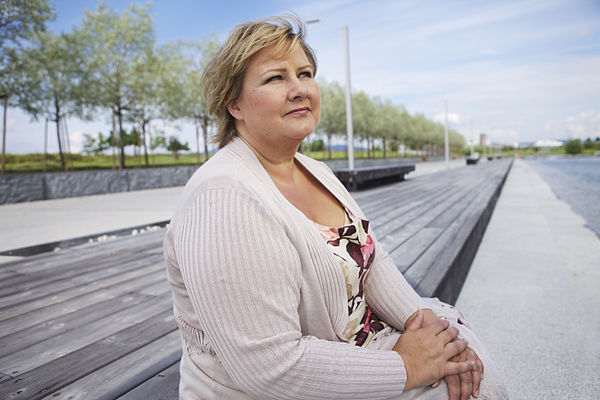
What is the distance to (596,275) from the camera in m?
4.42

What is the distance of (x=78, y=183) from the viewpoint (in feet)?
47.8

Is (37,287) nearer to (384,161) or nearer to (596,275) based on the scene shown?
(596,275)

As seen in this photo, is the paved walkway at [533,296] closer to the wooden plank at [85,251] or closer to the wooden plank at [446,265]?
the wooden plank at [446,265]

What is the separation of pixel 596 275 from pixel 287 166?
4417 millimetres

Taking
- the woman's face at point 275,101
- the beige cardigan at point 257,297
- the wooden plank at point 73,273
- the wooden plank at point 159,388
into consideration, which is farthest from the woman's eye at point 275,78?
the wooden plank at point 73,273

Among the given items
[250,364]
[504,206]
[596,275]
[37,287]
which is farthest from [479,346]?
[504,206]

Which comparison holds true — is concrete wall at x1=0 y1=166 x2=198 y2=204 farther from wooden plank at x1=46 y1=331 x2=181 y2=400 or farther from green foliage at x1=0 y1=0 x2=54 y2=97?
wooden plank at x1=46 y1=331 x2=181 y2=400

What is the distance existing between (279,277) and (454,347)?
609mm

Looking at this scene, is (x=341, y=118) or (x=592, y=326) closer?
(x=592, y=326)

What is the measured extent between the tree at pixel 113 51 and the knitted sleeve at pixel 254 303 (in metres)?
18.9

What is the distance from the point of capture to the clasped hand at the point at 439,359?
1154mm

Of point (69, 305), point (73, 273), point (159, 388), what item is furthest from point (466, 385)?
point (73, 273)

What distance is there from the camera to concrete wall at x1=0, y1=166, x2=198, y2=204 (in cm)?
1277

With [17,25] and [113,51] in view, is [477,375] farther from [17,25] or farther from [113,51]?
[113,51]
